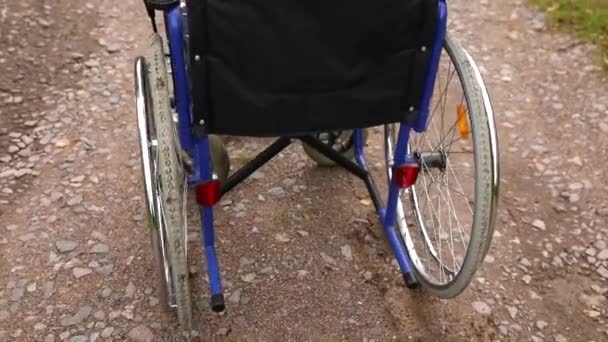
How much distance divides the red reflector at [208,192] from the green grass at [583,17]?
2.26 meters

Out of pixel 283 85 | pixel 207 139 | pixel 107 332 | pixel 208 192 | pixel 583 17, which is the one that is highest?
pixel 283 85

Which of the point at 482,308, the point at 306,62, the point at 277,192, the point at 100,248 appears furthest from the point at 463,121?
the point at 100,248

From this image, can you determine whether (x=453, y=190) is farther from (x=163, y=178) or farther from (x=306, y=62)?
(x=163, y=178)

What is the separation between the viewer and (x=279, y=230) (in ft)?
7.94

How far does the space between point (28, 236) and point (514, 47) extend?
7.84 ft

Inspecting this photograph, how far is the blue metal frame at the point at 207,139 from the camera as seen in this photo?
5.38ft

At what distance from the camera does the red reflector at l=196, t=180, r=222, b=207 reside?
6.20 ft

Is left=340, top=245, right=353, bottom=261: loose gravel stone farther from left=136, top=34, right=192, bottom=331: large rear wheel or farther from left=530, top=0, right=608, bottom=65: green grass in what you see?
left=530, top=0, right=608, bottom=65: green grass

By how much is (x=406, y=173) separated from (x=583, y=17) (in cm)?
203

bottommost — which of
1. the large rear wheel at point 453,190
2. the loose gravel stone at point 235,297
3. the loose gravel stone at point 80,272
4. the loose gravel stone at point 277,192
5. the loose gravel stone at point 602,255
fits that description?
the loose gravel stone at point 235,297

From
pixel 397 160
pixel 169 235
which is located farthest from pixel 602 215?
pixel 169 235

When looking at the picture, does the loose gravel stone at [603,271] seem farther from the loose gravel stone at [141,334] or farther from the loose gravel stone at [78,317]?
the loose gravel stone at [78,317]

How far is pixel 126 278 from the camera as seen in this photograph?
2.25 metres

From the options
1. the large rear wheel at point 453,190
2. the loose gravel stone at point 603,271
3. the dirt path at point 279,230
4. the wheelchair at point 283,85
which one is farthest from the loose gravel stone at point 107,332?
the loose gravel stone at point 603,271
